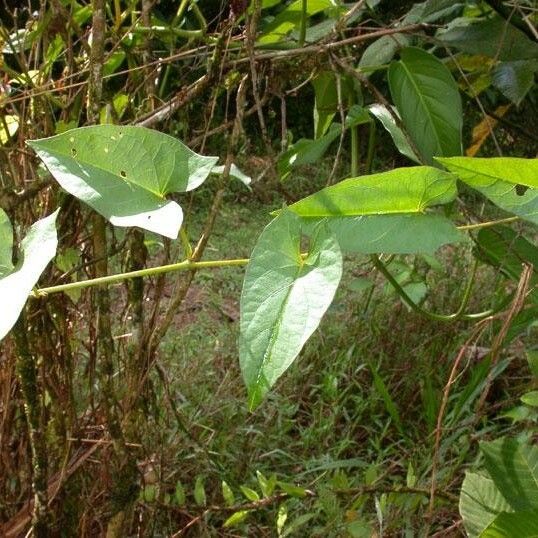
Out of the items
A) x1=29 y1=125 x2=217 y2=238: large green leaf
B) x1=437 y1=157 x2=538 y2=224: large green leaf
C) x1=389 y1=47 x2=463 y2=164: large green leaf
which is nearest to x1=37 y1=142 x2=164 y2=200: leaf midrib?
x1=29 y1=125 x2=217 y2=238: large green leaf

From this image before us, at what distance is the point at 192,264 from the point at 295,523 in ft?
2.38

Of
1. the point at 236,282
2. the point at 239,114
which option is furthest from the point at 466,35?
the point at 236,282

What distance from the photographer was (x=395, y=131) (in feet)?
1.98

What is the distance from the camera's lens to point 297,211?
40 cm

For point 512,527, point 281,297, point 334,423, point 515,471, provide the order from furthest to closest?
point 334,423, point 515,471, point 512,527, point 281,297

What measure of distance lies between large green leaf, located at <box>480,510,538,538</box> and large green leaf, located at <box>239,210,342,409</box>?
287 millimetres

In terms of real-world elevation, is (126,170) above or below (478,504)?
above

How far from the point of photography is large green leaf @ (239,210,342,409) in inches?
13.4

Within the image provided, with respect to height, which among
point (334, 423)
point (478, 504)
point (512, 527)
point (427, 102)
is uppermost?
point (427, 102)

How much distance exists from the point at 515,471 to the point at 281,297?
383 mm

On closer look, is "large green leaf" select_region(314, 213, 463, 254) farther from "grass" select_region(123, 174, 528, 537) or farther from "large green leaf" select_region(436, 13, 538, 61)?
"grass" select_region(123, 174, 528, 537)

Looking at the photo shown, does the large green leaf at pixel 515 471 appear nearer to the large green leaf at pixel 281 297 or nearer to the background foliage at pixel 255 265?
the background foliage at pixel 255 265

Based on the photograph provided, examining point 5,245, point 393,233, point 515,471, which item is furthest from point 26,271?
point 515,471

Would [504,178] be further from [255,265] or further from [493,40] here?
[493,40]
